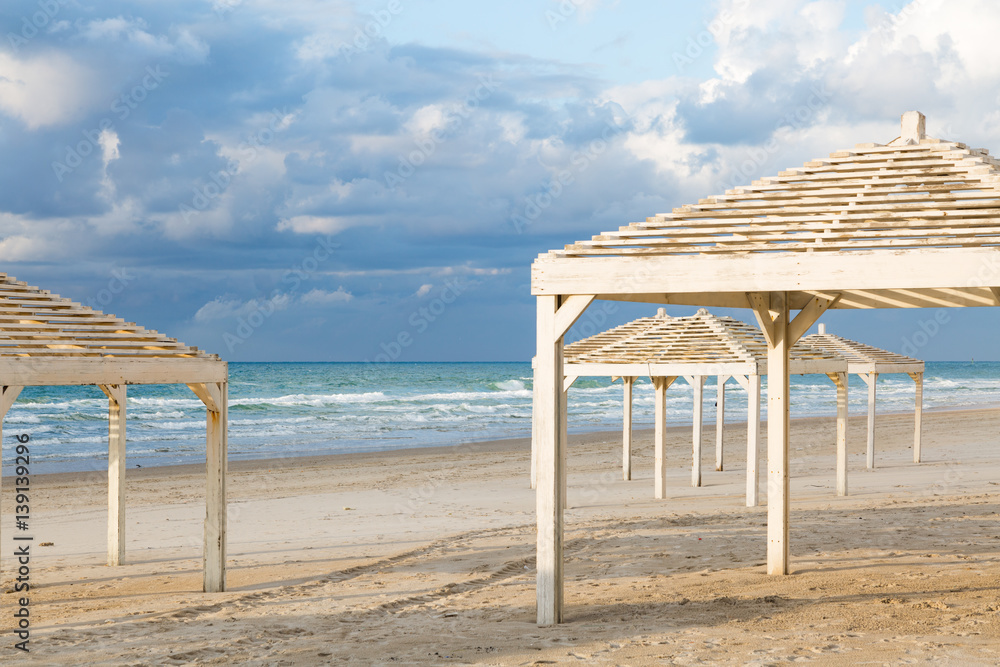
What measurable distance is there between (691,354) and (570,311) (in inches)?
296

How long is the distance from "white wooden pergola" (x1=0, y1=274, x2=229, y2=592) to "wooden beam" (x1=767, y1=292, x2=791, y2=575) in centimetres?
481

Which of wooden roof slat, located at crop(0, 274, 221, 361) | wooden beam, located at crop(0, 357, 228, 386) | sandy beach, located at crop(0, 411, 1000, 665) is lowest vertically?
sandy beach, located at crop(0, 411, 1000, 665)

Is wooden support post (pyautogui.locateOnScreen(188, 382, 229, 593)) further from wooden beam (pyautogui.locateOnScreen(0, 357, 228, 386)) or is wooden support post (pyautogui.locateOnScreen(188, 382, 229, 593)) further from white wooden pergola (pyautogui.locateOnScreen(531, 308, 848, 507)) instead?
white wooden pergola (pyautogui.locateOnScreen(531, 308, 848, 507))

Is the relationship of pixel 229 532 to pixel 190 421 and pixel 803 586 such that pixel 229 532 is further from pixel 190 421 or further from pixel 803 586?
pixel 190 421

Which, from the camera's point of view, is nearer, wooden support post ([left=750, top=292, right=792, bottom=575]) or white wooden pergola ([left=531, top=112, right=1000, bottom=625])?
white wooden pergola ([left=531, top=112, right=1000, bottom=625])

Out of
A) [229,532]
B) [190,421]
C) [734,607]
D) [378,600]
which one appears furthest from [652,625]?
[190,421]

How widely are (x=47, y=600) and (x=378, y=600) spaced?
2.95 metres

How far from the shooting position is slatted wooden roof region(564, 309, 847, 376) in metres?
13.8

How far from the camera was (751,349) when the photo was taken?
559 inches

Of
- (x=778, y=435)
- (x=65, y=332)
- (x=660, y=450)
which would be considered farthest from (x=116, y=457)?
(x=660, y=450)

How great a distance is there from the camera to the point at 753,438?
45.0ft

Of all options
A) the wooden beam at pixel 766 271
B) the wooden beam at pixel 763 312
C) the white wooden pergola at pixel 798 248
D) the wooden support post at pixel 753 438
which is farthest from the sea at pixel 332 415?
Result: the wooden beam at pixel 766 271

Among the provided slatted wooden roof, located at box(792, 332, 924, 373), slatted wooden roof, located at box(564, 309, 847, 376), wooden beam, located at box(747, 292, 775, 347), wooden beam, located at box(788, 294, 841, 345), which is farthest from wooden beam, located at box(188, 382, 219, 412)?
slatted wooden roof, located at box(792, 332, 924, 373)

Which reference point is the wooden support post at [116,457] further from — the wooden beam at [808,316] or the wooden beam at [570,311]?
the wooden beam at [808,316]
